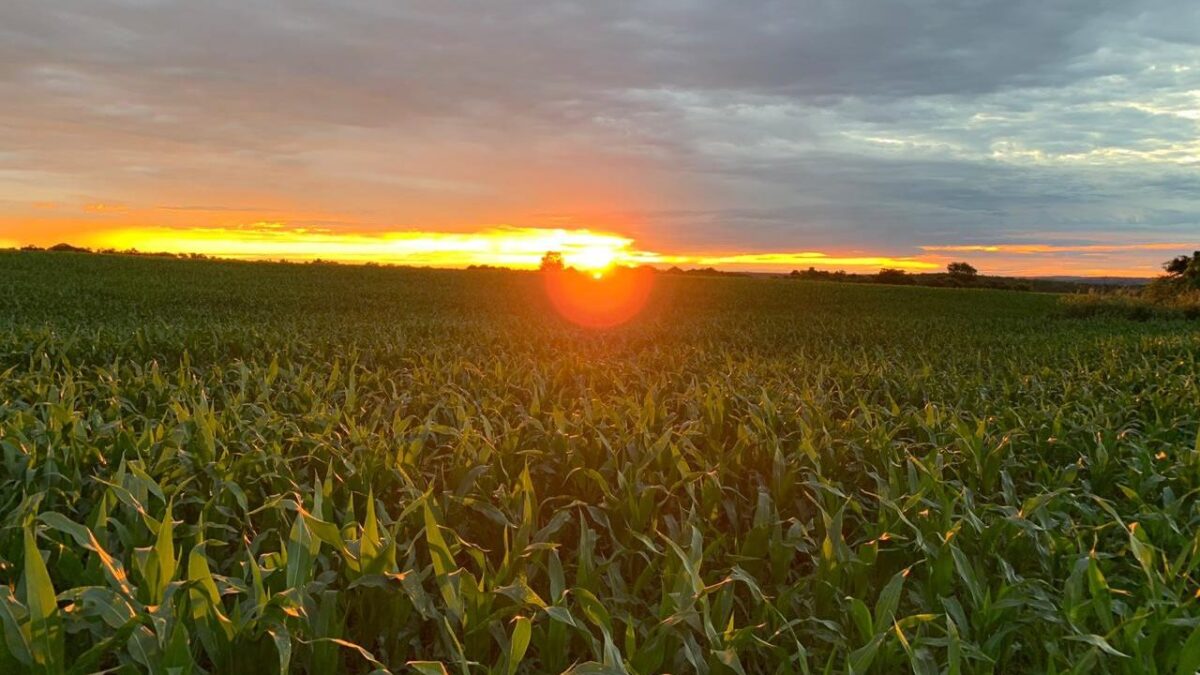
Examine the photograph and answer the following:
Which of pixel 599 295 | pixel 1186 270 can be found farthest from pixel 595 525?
pixel 1186 270

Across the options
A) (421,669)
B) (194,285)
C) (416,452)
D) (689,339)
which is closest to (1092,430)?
(416,452)

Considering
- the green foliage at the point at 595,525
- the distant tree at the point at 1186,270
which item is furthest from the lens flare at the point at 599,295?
the distant tree at the point at 1186,270

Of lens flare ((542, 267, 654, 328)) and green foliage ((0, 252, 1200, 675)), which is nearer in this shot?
green foliage ((0, 252, 1200, 675))

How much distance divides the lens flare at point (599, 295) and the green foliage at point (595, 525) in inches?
496

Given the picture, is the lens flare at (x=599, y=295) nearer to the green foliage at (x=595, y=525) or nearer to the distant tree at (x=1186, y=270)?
the green foliage at (x=595, y=525)

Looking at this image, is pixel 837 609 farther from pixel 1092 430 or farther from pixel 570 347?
pixel 570 347

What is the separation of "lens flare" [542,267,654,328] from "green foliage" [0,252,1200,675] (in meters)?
12.6

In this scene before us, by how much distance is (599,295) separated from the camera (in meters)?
34.7

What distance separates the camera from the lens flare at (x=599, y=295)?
22.9 m

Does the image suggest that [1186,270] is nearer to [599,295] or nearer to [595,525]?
[599,295]

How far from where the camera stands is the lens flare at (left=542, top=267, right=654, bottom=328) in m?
22.9

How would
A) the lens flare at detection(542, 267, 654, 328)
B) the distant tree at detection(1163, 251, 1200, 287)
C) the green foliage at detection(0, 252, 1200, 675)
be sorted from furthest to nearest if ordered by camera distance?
1. the distant tree at detection(1163, 251, 1200, 287)
2. the lens flare at detection(542, 267, 654, 328)
3. the green foliage at detection(0, 252, 1200, 675)

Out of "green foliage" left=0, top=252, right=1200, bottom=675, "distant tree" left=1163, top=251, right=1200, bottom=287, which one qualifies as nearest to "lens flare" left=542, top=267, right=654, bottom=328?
"green foliage" left=0, top=252, right=1200, bottom=675

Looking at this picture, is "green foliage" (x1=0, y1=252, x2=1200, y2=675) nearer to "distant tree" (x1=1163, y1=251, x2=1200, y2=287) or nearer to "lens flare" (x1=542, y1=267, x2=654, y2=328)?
"lens flare" (x1=542, y1=267, x2=654, y2=328)
